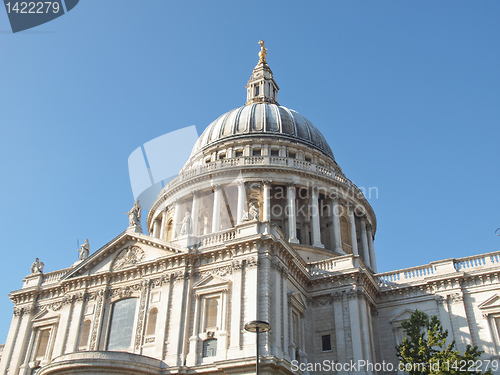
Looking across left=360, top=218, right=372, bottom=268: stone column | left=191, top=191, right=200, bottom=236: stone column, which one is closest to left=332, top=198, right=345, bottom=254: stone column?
left=360, top=218, right=372, bottom=268: stone column

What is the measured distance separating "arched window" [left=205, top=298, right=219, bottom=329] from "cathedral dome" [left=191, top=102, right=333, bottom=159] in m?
26.7

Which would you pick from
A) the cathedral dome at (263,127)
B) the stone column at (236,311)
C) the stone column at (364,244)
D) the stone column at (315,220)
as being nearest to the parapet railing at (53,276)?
the stone column at (236,311)

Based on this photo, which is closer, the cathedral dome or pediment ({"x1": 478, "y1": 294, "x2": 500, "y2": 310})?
pediment ({"x1": 478, "y1": 294, "x2": 500, "y2": 310})

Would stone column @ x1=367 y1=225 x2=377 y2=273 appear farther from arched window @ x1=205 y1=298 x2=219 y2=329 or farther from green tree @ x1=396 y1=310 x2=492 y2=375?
arched window @ x1=205 y1=298 x2=219 y2=329

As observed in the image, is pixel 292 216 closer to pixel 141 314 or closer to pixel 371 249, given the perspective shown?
pixel 371 249

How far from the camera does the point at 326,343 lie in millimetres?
35031

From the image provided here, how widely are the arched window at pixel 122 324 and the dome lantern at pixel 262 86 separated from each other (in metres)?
34.5

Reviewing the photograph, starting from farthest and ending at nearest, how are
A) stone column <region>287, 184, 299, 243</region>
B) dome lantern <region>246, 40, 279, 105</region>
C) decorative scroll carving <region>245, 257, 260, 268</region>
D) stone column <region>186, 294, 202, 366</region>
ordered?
dome lantern <region>246, 40, 279, 105</region>, stone column <region>287, 184, 299, 243</region>, decorative scroll carving <region>245, 257, 260, 268</region>, stone column <region>186, 294, 202, 366</region>

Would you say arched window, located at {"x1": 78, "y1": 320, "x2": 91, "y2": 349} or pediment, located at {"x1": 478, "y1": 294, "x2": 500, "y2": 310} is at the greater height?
pediment, located at {"x1": 478, "y1": 294, "x2": 500, "y2": 310}

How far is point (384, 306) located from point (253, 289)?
40.2 ft

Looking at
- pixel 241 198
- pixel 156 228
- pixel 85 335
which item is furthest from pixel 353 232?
pixel 85 335

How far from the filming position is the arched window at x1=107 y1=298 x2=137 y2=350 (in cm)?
3356

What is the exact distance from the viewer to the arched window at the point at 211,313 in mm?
31589

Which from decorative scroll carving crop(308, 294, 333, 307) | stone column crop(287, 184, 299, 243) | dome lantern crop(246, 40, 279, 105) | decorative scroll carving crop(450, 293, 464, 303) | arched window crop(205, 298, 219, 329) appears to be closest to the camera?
arched window crop(205, 298, 219, 329)
